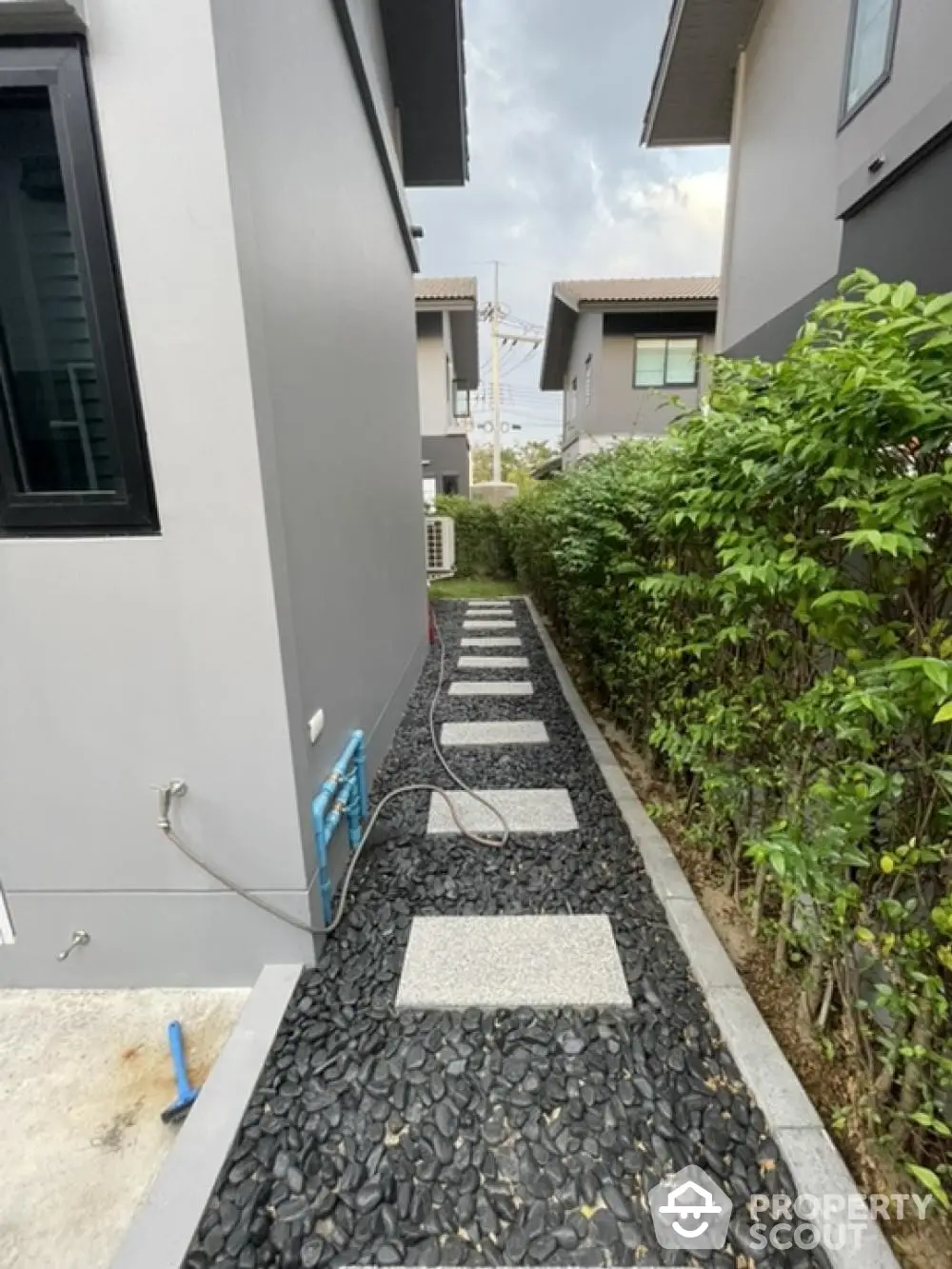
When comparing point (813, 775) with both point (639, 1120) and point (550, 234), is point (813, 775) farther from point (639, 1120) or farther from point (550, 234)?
point (550, 234)

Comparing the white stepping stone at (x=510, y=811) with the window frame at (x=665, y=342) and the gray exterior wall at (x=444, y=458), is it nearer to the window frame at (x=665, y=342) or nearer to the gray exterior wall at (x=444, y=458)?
the gray exterior wall at (x=444, y=458)

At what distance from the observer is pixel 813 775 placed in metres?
1.66

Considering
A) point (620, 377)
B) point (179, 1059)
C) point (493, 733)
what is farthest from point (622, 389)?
point (179, 1059)

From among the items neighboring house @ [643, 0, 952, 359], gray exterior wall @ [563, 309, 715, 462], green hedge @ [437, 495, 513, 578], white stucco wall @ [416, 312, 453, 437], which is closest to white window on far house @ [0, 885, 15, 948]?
neighboring house @ [643, 0, 952, 359]

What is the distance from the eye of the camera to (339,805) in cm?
227

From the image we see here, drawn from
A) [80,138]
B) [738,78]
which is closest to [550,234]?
[738,78]

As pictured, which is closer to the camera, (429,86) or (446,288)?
(429,86)

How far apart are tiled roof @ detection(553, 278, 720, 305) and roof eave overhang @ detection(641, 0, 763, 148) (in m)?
4.41

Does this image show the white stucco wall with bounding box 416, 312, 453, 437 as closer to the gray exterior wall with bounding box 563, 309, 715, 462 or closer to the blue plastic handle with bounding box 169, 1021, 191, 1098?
the gray exterior wall with bounding box 563, 309, 715, 462

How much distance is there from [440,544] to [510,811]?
7.61m

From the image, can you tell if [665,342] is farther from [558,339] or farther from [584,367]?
[558,339]

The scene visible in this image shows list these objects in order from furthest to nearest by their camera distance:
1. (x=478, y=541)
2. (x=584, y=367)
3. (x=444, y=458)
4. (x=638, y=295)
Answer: (x=584, y=367) < (x=444, y=458) < (x=478, y=541) < (x=638, y=295)

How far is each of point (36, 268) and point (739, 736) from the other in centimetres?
264

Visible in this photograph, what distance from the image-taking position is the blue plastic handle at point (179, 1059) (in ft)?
5.28
